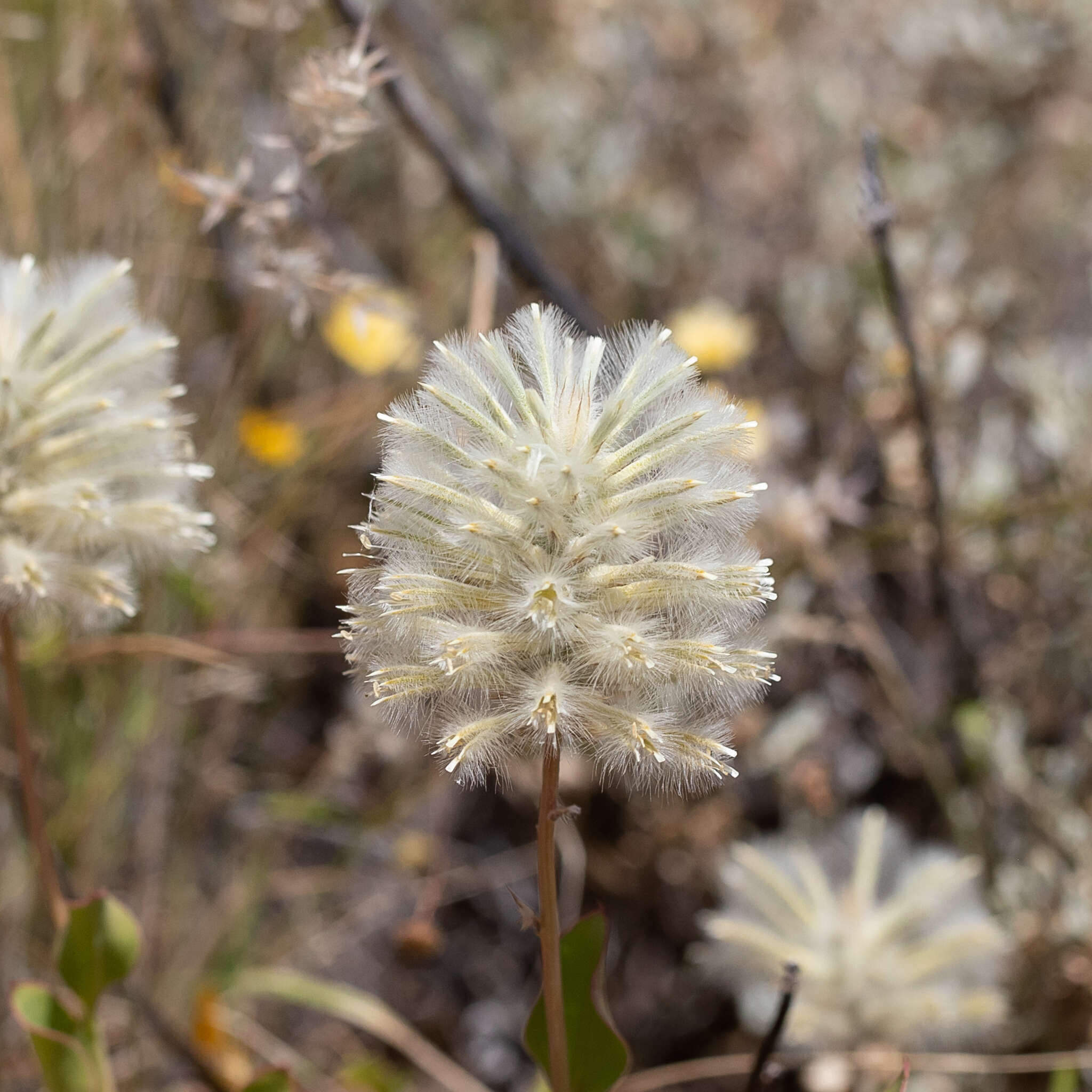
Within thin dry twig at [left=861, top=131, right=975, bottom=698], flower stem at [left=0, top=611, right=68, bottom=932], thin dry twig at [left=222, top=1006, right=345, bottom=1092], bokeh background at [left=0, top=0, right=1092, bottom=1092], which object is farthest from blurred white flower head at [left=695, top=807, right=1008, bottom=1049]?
flower stem at [left=0, top=611, right=68, bottom=932]

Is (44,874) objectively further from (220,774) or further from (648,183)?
(648,183)

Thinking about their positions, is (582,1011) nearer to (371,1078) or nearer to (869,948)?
(869,948)

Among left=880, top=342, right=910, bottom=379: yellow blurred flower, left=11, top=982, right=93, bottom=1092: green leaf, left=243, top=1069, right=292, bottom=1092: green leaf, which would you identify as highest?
left=880, top=342, right=910, bottom=379: yellow blurred flower

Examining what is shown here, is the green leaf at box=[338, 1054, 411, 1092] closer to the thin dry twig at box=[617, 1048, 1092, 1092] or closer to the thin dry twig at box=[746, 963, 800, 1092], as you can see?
the thin dry twig at box=[617, 1048, 1092, 1092]

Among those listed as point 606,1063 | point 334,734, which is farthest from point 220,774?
point 606,1063

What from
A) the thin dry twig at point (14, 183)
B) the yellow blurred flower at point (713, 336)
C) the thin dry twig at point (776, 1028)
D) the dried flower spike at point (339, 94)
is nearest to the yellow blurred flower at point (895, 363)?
the yellow blurred flower at point (713, 336)

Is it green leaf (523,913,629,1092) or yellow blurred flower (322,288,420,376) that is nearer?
green leaf (523,913,629,1092)

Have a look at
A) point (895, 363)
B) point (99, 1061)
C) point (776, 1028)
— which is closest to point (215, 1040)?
point (99, 1061)

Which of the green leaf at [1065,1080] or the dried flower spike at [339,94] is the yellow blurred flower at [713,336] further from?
the green leaf at [1065,1080]
